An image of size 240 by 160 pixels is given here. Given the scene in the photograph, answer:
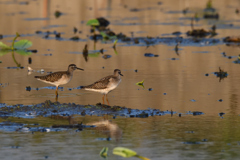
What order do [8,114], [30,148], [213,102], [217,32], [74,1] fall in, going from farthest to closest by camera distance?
[74,1], [217,32], [213,102], [8,114], [30,148]

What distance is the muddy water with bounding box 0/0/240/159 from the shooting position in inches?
483

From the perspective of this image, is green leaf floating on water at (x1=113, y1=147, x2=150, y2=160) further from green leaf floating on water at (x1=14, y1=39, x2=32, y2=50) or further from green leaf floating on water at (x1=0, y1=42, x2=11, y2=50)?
green leaf floating on water at (x1=14, y1=39, x2=32, y2=50)

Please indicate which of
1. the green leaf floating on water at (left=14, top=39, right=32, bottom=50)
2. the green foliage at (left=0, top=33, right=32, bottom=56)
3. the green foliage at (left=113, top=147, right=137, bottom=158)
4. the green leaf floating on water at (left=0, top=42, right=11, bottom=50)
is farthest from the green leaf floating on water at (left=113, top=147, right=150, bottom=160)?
the green foliage at (left=0, top=33, right=32, bottom=56)

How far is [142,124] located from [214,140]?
6.98 ft

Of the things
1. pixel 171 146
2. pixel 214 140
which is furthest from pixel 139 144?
pixel 214 140

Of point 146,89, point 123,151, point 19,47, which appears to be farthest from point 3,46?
point 123,151

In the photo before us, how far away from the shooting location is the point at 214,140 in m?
12.7

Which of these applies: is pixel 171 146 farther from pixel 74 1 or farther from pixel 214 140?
pixel 74 1

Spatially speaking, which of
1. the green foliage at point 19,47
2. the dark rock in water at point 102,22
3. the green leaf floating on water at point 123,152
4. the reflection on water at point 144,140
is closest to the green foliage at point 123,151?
the green leaf floating on water at point 123,152

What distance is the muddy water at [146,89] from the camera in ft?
40.3

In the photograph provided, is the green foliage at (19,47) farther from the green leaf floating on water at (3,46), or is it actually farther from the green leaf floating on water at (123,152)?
the green leaf floating on water at (123,152)

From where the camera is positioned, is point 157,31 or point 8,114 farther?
point 157,31

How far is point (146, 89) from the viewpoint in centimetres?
1900

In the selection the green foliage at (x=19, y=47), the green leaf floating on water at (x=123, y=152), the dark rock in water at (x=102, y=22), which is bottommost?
the green leaf floating on water at (x=123, y=152)
